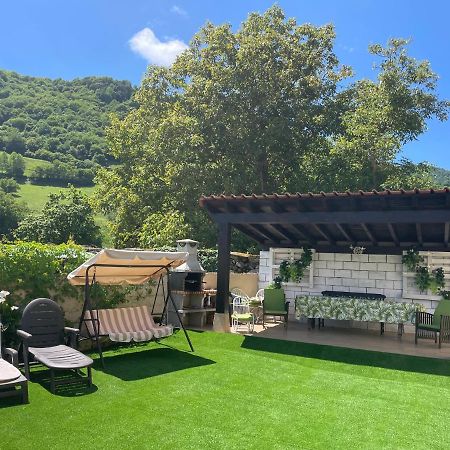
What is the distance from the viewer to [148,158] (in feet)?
82.7

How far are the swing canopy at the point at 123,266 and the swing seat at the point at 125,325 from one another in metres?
0.56

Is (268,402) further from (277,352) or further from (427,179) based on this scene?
(427,179)

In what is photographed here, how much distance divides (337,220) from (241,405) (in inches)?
174

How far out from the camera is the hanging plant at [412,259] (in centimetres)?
1151

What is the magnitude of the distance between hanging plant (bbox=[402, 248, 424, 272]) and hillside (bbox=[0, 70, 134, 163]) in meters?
38.3

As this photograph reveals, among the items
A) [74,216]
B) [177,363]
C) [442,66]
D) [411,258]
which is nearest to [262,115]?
[442,66]

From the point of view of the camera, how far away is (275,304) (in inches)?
435

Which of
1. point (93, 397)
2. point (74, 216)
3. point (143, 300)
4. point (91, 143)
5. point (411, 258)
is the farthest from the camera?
point (91, 143)

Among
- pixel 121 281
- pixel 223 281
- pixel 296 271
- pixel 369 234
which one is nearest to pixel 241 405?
pixel 121 281

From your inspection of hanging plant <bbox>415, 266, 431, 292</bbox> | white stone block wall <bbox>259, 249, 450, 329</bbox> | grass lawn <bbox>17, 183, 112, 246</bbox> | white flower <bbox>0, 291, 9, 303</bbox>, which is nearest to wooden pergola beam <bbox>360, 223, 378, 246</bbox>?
white stone block wall <bbox>259, 249, 450, 329</bbox>

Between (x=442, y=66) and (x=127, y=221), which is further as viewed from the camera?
(x=127, y=221)

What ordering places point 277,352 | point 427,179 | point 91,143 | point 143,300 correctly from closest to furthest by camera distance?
point 277,352, point 143,300, point 427,179, point 91,143

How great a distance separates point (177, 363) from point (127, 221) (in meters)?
19.0

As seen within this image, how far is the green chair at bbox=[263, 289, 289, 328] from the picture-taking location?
10953mm
